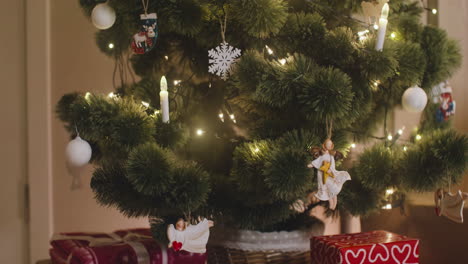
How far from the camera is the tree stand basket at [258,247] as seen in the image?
0.84 metres

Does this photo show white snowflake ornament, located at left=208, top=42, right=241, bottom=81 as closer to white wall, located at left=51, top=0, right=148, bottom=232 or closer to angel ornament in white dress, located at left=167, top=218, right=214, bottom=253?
angel ornament in white dress, located at left=167, top=218, right=214, bottom=253

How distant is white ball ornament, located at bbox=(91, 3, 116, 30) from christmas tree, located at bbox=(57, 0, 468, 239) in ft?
0.05

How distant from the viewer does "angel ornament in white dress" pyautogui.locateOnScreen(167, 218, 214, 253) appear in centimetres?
71

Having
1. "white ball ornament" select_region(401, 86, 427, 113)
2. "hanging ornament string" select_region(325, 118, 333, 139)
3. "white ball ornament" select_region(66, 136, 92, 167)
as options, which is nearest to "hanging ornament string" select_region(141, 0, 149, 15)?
"white ball ornament" select_region(66, 136, 92, 167)

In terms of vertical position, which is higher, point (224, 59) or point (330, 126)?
point (224, 59)

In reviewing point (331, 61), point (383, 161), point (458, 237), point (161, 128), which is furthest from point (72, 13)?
point (458, 237)

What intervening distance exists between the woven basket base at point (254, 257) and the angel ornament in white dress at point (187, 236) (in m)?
0.14

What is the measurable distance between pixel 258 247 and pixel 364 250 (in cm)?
19

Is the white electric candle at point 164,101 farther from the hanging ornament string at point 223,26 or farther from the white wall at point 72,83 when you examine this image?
the white wall at point 72,83

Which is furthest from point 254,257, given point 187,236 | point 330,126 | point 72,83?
point 72,83

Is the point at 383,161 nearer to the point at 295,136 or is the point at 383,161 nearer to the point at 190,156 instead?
the point at 295,136

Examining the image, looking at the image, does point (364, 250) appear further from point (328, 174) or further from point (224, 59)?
point (224, 59)

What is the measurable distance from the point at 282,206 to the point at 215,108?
0.89 feet

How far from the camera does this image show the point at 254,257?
847mm
